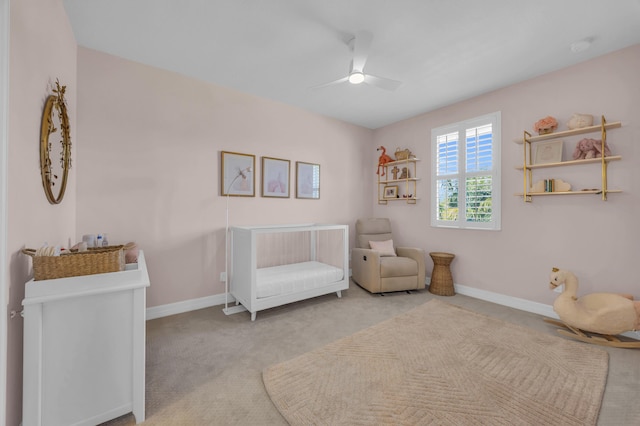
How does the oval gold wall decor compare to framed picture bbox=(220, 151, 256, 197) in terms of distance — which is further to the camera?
framed picture bbox=(220, 151, 256, 197)

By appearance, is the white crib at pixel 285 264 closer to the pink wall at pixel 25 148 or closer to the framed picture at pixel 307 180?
the framed picture at pixel 307 180

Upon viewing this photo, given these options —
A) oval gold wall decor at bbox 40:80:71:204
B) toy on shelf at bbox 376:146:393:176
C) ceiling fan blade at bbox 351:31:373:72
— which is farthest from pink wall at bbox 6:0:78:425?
toy on shelf at bbox 376:146:393:176

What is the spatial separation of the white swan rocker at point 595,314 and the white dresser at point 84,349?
10.8 ft

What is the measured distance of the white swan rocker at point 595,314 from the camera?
205 centimetres

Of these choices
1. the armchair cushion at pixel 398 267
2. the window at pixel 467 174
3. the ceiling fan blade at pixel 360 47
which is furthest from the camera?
the armchair cushion at pixel 398 267

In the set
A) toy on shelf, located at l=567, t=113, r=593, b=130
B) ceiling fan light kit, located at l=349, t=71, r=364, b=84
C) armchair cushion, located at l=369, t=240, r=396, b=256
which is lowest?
armchair cushion, located at l=369, t=240, r=396, b=256

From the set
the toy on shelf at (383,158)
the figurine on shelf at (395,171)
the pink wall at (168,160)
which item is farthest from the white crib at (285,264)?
the toy on shelf at (383,158)

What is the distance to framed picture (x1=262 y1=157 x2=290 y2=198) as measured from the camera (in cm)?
333

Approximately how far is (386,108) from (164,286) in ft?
11.7

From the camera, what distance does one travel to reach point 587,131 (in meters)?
2.45

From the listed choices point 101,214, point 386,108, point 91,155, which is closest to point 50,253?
point 101,214

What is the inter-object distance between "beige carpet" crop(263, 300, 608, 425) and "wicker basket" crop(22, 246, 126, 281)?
116 centimetres

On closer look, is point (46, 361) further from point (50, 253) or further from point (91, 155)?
point (91, 155)

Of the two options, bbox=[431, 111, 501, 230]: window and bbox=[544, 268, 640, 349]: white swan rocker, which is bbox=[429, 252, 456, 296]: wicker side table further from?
bbox=[544, 268, 640, 349]: white swan rocker
